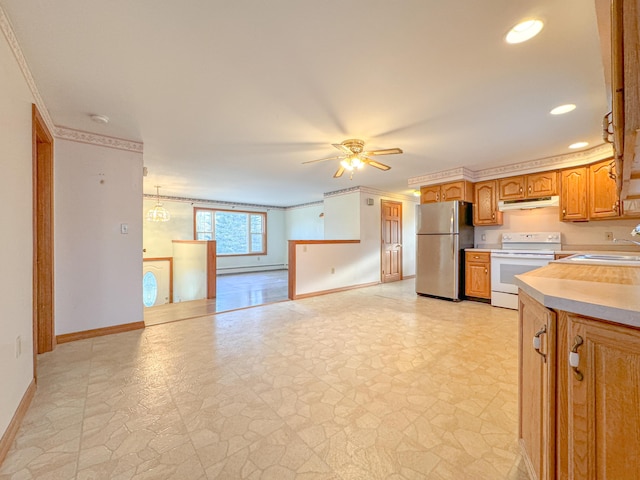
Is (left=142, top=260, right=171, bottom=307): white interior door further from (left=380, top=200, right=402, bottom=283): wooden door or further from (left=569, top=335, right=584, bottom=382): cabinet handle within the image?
(left=569, top=335, right=584, bottom=382): cabinet handle

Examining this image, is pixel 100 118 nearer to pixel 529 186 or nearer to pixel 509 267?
pixel 509 267

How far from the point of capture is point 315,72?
6.45 ft

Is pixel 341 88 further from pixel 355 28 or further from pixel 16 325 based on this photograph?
pixel 16 325

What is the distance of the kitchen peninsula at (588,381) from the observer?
2.38ft

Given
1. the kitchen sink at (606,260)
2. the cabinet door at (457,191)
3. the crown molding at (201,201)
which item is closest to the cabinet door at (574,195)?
the cabinet door at (457,191)

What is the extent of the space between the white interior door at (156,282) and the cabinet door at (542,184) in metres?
7.82

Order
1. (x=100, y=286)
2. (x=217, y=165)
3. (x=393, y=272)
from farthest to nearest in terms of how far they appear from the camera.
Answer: (x=393, y=272), (x=217, y=165), (x=100, y=286)

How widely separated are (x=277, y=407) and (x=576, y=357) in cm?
158

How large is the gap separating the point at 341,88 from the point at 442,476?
250 cm

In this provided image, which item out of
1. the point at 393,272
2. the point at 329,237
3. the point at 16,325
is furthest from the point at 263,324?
the point at 393,272

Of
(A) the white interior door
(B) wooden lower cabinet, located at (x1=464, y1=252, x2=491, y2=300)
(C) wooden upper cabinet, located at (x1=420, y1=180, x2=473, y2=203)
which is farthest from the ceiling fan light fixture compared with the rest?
(A) the white interior door

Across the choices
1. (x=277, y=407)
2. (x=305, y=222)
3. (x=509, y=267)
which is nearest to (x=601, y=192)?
(x=509, y=267)

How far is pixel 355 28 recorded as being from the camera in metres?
1.56

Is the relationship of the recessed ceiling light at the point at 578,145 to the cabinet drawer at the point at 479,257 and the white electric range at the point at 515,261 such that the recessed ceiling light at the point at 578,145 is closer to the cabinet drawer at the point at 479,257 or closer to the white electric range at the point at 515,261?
the white electric range at the point at 515,261
